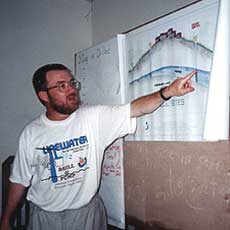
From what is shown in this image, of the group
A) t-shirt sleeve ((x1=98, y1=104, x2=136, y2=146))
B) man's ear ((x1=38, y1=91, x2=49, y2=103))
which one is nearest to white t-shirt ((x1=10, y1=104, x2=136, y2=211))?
t-shirt sleeve ((x1=98, y1=104, x2=136, y2=146))

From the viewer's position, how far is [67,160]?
4.56 feet

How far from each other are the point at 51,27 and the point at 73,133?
1260mm

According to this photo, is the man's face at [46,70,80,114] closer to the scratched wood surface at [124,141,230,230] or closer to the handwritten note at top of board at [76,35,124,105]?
the handwritten note at top of board at [76,35,124,105]

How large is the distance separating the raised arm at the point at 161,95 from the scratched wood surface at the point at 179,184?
12.6 inches

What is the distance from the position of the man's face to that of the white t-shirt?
6 centimetres

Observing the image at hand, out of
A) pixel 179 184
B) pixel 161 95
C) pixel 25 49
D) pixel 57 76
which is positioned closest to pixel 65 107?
pixel 57 76

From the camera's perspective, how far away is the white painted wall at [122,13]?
5.56ft

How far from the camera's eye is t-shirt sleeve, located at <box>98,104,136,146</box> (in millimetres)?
1278

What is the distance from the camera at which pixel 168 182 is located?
143cm

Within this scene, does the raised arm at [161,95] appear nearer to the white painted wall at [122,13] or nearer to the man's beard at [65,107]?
the man's beard at [65,107]

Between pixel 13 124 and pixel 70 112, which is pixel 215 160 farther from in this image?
pixel 13 124

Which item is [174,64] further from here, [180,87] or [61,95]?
[61,95]

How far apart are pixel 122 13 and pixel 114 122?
1.11 meters

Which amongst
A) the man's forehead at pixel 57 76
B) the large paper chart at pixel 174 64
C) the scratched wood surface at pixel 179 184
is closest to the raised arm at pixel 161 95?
the large paper chart at pixel 174 64
